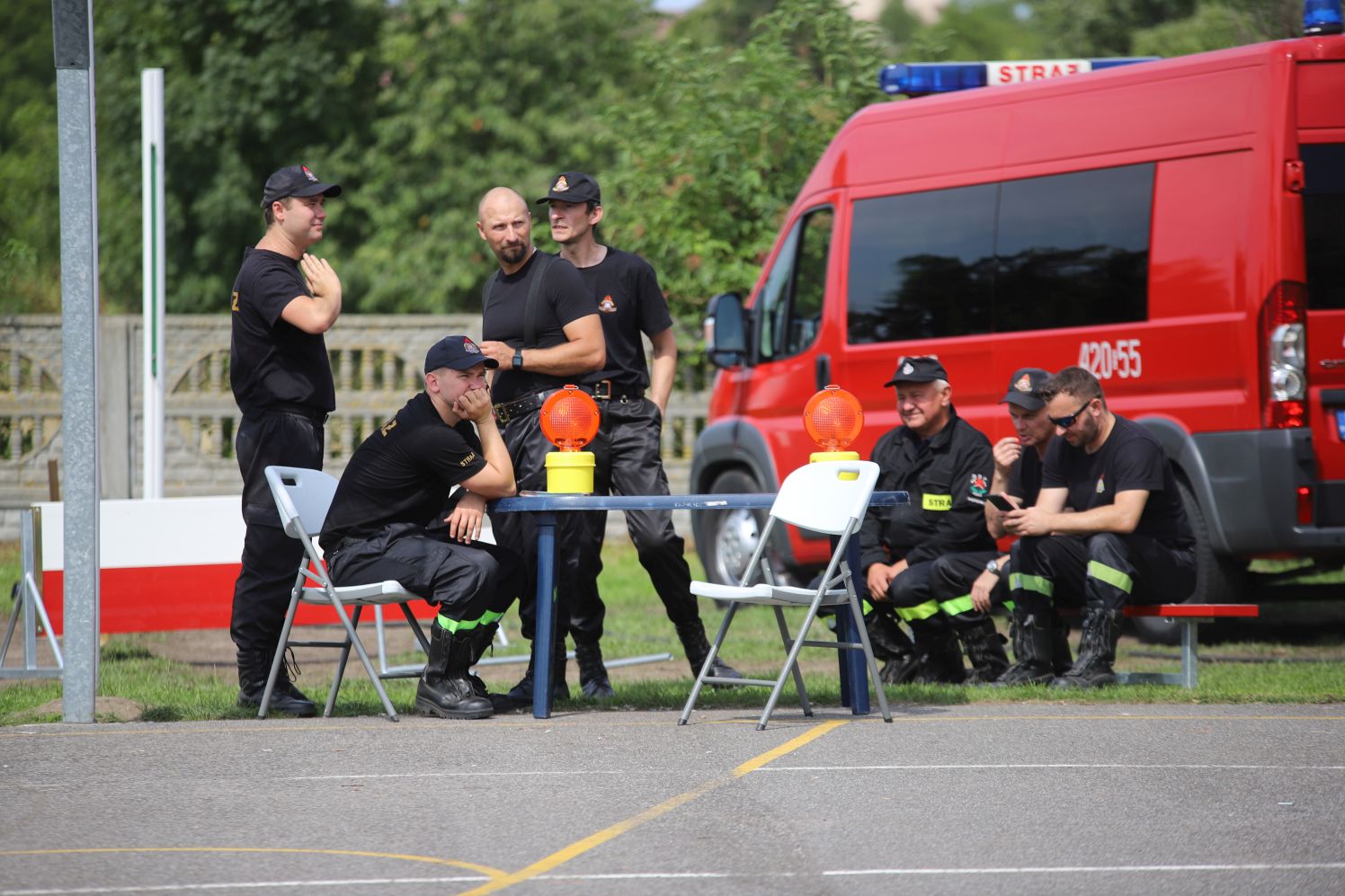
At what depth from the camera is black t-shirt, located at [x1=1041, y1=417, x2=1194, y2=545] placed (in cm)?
808

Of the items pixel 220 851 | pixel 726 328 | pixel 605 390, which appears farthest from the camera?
pixel 726 328

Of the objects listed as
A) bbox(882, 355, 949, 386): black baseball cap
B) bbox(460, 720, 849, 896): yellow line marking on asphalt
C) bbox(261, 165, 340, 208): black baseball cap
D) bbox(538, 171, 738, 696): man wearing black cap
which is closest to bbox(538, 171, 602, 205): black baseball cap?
bbox(538, 171, 738, 696): man wearing black cap

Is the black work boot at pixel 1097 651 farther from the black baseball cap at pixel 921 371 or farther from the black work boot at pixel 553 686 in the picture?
the black work boot at pixel 553 686

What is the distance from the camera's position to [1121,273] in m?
9.77

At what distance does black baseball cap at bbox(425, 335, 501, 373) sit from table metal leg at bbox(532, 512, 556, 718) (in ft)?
2.04

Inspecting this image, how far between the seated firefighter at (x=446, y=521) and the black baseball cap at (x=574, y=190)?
0.94 m

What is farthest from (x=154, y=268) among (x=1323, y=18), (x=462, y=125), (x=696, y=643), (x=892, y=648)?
(x=462, y=125)

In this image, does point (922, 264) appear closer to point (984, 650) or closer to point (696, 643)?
point (984, 650)

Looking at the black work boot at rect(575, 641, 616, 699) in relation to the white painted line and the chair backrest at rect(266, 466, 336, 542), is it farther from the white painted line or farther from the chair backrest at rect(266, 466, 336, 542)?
the white painted line

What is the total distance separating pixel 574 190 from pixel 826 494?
67.1 inches

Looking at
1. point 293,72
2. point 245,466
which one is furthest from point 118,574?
point 293,72

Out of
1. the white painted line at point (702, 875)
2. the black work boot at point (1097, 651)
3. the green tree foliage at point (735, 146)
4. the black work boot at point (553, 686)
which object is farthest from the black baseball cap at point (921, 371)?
the green tree foliage at point (735, 146)

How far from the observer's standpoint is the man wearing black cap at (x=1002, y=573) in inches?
323

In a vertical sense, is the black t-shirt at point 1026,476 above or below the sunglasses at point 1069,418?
below
